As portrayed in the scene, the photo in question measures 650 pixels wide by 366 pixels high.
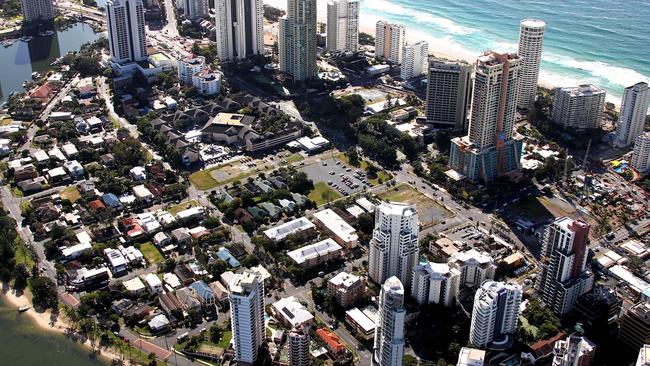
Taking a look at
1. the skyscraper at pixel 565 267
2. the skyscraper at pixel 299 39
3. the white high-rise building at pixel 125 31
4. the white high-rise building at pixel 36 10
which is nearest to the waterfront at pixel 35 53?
the white high-rise building at pixel 36 10

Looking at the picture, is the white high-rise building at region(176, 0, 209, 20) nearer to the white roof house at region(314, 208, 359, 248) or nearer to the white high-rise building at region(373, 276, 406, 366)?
the white roof house at region(314, 208, 359, 248)

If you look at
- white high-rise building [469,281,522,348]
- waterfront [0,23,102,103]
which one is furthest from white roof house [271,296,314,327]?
waterfront [0,23,102,103]

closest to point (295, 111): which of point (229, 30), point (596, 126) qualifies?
point (229, 30)

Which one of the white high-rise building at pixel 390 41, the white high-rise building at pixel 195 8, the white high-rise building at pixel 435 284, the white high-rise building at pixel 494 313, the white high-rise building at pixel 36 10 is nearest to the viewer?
the white high-rise building at pixel 494 313

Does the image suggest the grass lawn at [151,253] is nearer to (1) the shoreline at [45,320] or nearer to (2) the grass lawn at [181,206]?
(2) the grass lawn at [181,206]

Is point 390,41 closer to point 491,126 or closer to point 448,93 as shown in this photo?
point 448,93
